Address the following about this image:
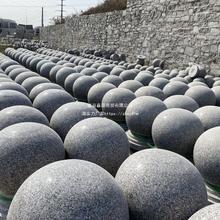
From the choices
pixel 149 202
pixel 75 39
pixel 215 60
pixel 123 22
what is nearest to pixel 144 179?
pixel 149 202

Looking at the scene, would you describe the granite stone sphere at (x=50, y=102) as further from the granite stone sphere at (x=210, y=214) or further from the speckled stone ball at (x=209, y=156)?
the granite stone sphere at (x=210, y=214)

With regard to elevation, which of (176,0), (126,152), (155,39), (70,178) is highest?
(176,0)

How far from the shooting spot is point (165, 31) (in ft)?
52.9

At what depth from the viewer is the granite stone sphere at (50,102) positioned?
6863 mm

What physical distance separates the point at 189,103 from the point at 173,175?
408 cm

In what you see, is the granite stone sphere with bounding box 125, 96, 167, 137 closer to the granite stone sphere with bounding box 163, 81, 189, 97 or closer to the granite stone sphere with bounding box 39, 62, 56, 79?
the granite stone sphere with bounding box 163, 81, 189, 97

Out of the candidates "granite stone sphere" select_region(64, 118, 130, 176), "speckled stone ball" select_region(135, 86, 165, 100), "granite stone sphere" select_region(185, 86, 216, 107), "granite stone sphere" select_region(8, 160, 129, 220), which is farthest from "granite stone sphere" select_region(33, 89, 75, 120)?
"granite stone sphere" select_region(8, 160, 129, 220)

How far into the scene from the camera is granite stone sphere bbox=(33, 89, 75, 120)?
22.5 feet

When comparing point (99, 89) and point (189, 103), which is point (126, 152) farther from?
point (99, 89)

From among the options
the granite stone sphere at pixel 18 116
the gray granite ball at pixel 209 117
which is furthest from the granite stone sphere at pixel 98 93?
the granite stone sphere at pixel 18 116

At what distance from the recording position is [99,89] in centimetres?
862

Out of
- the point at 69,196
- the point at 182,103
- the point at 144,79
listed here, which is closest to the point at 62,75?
the point at 144,79

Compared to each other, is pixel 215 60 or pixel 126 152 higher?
pixel 215 60

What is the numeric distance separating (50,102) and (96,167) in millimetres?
3975
